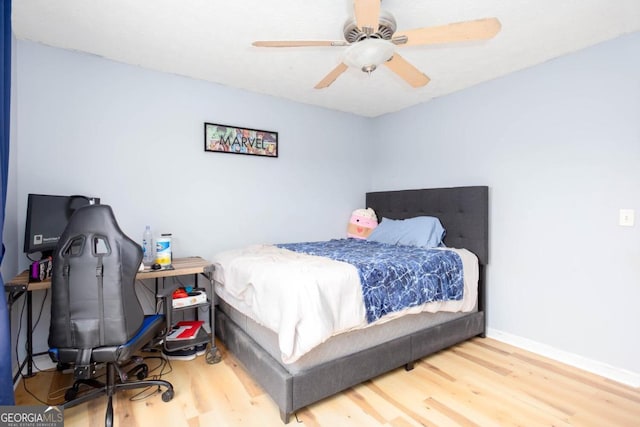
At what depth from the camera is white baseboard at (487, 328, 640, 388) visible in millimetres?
2150

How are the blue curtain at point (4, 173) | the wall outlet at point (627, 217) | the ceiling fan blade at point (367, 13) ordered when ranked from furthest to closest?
the wall outlet at point (627, 217) → the ceiling fan blade at point (367, 13) → the blue curtain at point (4, 173)

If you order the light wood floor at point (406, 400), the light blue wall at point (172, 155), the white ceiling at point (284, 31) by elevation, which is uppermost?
the white ceiling at point (284, 31)

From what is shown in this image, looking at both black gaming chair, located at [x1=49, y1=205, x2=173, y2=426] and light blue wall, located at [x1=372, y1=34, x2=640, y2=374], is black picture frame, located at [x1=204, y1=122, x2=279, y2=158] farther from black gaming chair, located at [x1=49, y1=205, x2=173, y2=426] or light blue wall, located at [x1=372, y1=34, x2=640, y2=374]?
light blue wall, located at [x1=372, y1=34, x2=640, y2=374]

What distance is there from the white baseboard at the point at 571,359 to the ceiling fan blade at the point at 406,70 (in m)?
2.34

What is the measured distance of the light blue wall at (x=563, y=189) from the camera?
2188mm

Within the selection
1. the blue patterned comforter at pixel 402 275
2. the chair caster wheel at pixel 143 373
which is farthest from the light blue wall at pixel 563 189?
the chair caster wheel at pixel 143 373

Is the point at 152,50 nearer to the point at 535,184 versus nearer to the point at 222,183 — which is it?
the point at 222,183

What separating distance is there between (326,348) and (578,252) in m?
2.09

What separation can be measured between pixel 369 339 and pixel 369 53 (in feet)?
5.82

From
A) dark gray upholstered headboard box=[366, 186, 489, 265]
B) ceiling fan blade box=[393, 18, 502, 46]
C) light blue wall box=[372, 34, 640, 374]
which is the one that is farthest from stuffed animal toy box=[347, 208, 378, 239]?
ceiling fan blade box=[393, 18, 502, 46]

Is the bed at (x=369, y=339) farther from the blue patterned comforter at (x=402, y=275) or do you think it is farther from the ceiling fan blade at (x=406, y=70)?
the ceiling fan blade at (x=406, y=70)

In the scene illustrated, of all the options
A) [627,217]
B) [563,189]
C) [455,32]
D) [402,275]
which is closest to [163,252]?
[402,275]

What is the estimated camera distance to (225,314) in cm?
265

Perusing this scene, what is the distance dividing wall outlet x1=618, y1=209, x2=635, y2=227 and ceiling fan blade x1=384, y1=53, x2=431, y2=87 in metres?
1.67
